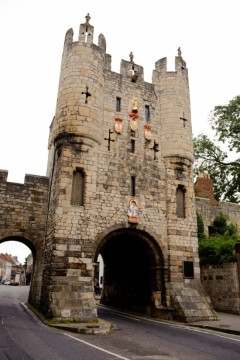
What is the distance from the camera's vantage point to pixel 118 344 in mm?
7645

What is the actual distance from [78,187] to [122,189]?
2.15m

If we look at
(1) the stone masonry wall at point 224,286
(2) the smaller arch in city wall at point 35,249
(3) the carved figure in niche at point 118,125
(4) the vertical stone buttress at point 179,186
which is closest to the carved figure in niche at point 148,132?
(4) the vertical stone buttress at point 179,186

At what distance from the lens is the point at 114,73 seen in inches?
646

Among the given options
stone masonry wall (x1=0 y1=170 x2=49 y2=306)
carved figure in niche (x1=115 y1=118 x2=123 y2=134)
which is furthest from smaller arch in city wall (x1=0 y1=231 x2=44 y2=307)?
carved figure in niche (x1=115 y1=118 x2=123 y2=134)

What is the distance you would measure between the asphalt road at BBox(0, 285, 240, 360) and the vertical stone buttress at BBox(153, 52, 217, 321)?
268 cm

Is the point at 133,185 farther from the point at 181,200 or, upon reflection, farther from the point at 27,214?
the point at 27,214

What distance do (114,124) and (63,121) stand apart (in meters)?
2.62

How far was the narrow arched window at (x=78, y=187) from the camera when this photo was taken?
12996 millimetres

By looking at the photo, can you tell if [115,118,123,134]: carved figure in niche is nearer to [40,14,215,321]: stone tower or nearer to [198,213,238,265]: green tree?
[40,14,215,321]: stone tower

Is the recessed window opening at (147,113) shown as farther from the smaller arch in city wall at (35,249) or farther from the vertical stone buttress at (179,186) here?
the smaller arch in city wall at (35,249)

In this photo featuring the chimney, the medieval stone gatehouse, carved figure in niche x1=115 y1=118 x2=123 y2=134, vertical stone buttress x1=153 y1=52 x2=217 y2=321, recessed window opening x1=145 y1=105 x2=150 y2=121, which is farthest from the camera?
the chimney

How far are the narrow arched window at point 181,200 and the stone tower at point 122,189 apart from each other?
0.05 metres

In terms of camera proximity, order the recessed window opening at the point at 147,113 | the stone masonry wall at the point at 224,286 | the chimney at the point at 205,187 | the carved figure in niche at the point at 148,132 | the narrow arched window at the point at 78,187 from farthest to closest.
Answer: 1. the chimney at the point at 205,187
2. the recessed window opening at the point at 147,113
3. the carved figure in niche at the point at 148,132
4. the stone masonry wall at the point at 224,286
5. the narrow arched window at the point at 78,187

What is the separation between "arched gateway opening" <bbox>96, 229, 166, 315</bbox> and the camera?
13.9 metres
